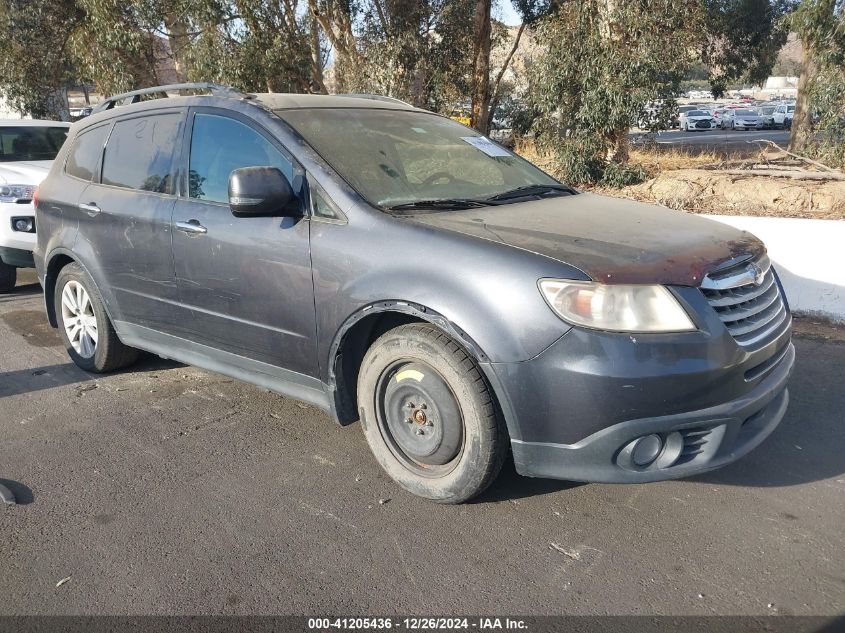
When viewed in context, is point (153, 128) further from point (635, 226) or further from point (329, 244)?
point (635, 226)

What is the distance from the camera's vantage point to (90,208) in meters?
4.75

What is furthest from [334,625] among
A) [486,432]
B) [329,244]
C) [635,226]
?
[635,226]

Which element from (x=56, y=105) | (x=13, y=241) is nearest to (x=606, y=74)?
(x=13, y=241)

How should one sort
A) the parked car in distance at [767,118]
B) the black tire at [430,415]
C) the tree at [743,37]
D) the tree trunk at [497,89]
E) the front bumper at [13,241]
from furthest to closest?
the parked car in distance at [767,118] < the tree at [743,37] < the tree trunk at [497,89] < the front bumper at [13,241] < the black tire at [430,415]

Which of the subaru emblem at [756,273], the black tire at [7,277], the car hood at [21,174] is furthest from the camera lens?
the black tire at [7,277]

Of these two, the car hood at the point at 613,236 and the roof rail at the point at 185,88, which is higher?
the roof rail at the point at 185,88

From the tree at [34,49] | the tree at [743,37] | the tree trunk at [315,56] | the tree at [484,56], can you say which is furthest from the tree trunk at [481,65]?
the tree at [34,49]

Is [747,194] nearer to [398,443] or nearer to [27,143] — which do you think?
[398,443]

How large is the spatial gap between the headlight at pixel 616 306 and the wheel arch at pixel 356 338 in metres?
0.47

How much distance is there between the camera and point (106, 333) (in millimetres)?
4922

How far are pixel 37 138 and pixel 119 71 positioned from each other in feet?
24.1

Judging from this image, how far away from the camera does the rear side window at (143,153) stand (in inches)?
170

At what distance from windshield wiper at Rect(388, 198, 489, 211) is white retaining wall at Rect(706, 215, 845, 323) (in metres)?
3.93

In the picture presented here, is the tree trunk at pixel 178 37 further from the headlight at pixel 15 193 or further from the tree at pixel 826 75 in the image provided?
the tree at pixel 826 75
